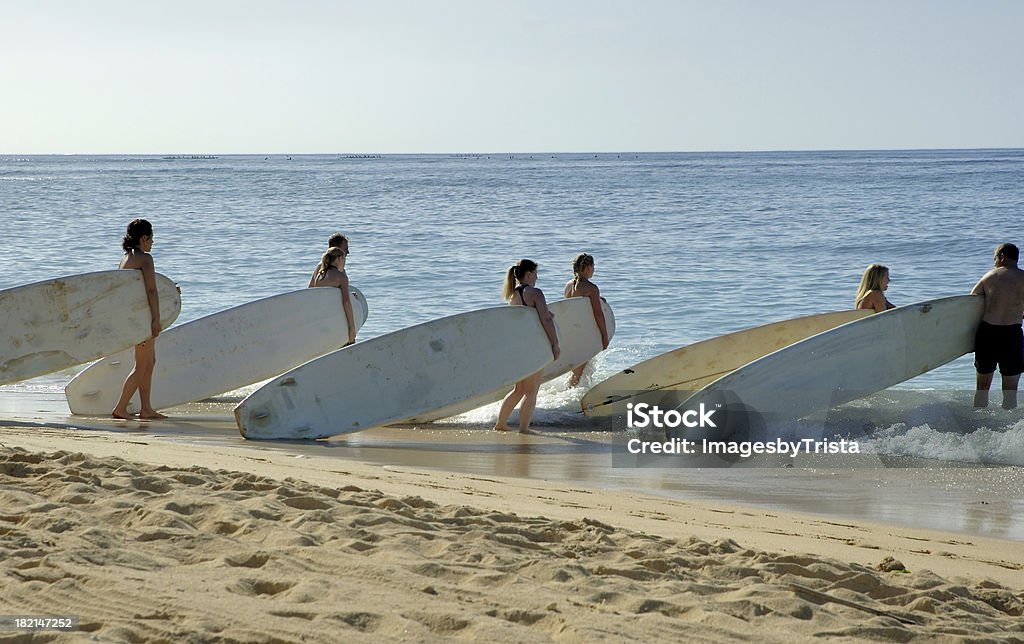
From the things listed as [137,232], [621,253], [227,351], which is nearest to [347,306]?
[227,351]

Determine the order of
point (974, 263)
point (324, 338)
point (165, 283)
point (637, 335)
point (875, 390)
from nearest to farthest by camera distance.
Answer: point (875, 390), point (165, 283), point (324, 338), point (637, 335), point (974, 263)

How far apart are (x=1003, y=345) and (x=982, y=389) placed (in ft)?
1.61

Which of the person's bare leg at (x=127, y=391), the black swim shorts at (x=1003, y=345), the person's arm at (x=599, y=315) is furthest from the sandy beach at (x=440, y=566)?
the person's arm at (x=599, y=315)

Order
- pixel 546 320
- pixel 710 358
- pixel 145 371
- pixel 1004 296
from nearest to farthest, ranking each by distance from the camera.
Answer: pixel 1004 296 → pixel 546 320 → pixel 145 371 → pixel 710 358

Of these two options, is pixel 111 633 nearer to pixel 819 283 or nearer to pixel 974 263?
pixel 819 283

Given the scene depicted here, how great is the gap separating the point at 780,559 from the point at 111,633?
7.59 ft

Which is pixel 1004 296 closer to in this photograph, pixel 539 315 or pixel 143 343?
pixel 539 315

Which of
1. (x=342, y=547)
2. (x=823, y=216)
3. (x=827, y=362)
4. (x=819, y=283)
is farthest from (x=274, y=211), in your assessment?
(x=342, y=547)

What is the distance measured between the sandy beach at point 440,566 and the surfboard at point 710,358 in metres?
3.73

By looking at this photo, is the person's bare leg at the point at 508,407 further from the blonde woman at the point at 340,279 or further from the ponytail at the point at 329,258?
the ponytail at the point at 329,258

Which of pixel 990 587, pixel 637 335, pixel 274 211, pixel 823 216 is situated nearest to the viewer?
pixel 990 587

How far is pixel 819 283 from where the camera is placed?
16984 mm

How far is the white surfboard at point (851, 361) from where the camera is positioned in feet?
23.9

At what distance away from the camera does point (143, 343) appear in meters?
8.28
